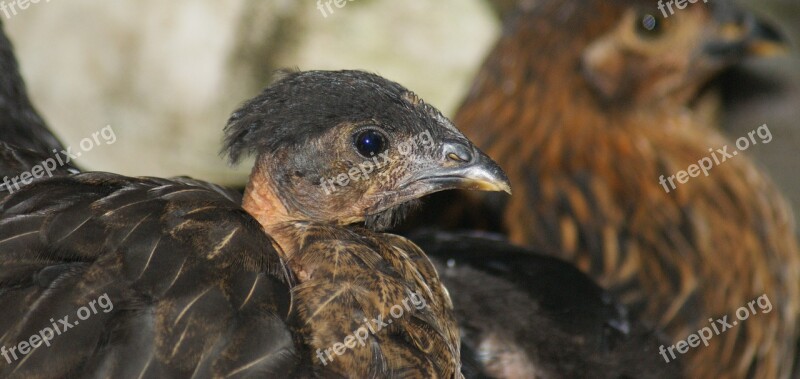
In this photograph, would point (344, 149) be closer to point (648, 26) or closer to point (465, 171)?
point (465, 171)

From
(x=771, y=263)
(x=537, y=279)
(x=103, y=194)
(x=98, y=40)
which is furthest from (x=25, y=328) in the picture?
(x=98, y=40)

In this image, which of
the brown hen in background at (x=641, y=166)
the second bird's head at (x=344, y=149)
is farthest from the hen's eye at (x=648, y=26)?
the second bird's head at (x=344, y=149)

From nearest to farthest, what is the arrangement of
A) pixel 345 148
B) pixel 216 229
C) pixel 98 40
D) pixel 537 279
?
pixel 216 229
pixel 345 148
pixel 537 279
pixel 98 40

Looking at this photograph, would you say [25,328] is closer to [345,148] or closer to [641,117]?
[345,148]

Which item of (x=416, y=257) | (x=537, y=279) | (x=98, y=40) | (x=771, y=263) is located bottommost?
(x=771, y=263)

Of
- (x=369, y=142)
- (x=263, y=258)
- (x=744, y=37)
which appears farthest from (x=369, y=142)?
(x=744, y=37)

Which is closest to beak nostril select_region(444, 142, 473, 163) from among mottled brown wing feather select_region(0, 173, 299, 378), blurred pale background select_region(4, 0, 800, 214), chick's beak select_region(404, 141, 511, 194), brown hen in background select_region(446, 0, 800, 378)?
chick's beak select_region(404, 141, 511, 194)
